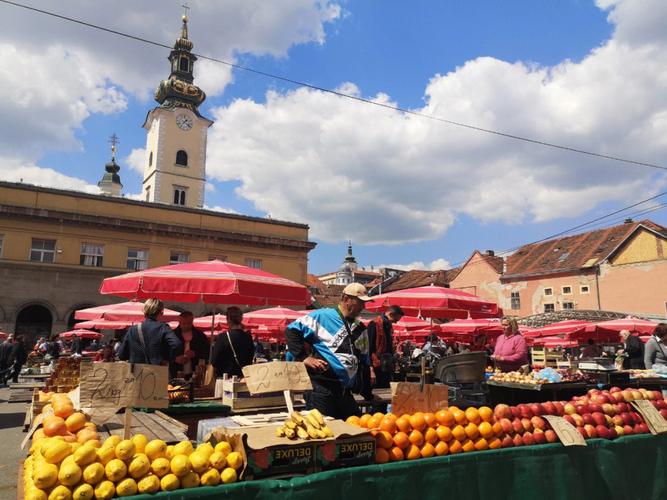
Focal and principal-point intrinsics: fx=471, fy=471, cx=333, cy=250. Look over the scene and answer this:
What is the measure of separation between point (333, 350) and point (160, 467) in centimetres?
184

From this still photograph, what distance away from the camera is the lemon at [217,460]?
288 centimetres

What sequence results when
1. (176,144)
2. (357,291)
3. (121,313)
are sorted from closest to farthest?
(357,291)
(121,313)
(176,144)

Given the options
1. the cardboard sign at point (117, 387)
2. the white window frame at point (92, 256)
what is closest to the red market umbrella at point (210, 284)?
the cardboard sign at point (117, 387)

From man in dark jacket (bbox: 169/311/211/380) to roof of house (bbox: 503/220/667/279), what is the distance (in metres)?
34.7

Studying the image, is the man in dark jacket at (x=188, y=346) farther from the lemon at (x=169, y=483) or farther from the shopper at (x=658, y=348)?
the shopper at (x=658, y=348)

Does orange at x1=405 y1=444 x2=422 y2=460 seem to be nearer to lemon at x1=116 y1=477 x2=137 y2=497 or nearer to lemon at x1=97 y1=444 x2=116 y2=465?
lemon at x1=116 y1=477 x2=137 y2=497

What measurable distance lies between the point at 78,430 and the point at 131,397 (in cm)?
41

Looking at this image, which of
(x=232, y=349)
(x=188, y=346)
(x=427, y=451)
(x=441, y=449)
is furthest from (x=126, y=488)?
(x=188, y=346)

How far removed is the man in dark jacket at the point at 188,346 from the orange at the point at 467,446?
4.97 metres

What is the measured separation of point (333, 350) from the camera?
4.26 m

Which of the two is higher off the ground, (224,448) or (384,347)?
(384,347)

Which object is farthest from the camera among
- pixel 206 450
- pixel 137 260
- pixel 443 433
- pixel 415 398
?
pixel 137 260

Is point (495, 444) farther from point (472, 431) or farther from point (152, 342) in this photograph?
point (152, 342)

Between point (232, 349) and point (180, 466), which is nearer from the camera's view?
point (180, 466)
